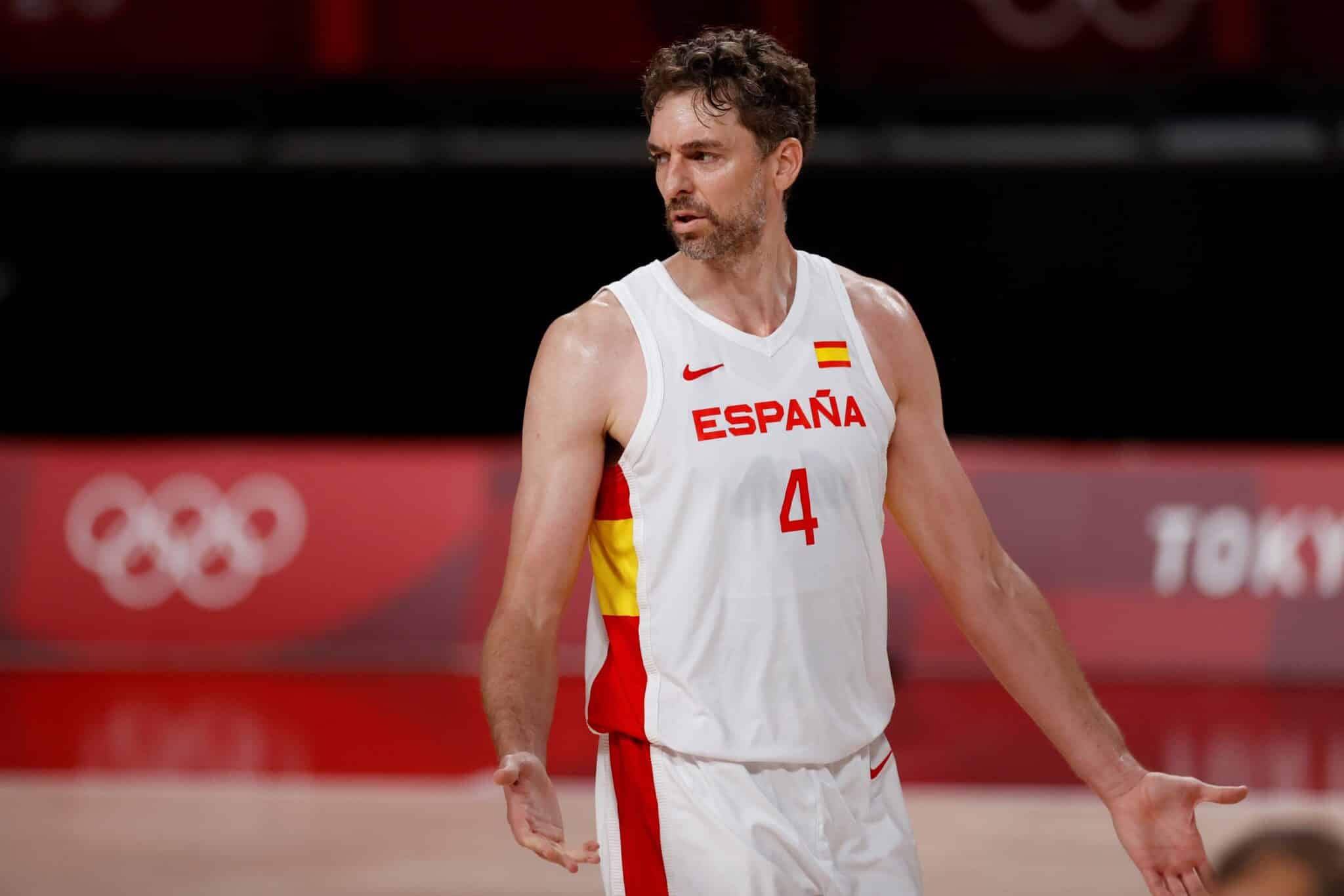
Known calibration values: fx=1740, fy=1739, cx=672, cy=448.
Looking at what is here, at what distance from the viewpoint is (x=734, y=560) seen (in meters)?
2.76

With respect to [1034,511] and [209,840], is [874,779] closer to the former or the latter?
[209,840]

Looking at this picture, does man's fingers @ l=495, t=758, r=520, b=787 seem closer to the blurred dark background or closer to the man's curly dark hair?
the man's curly dark hair

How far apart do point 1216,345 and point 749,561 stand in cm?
977

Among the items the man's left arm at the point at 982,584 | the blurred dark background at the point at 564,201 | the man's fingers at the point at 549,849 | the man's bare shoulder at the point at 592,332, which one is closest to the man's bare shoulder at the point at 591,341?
the man's bare shoulder at the point at 592,332

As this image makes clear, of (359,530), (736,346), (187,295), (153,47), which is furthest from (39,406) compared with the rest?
(736,346)

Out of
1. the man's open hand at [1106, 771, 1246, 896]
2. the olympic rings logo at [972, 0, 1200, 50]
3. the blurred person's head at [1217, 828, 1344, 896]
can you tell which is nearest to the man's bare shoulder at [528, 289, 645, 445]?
the man's open hand at [1106, 771, 1246, 896]

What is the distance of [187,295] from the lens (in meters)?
12.1

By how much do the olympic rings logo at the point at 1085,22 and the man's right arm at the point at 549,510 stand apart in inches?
343

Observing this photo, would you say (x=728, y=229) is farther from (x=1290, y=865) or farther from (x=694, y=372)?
(x=1290, y=865)

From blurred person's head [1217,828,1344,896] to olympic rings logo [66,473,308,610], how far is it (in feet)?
25.8

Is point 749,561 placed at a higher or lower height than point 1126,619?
higher

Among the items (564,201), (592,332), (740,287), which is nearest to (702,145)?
(740,287)

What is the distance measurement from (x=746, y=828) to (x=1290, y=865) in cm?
139

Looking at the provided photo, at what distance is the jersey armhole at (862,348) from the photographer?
2910 millimetres
